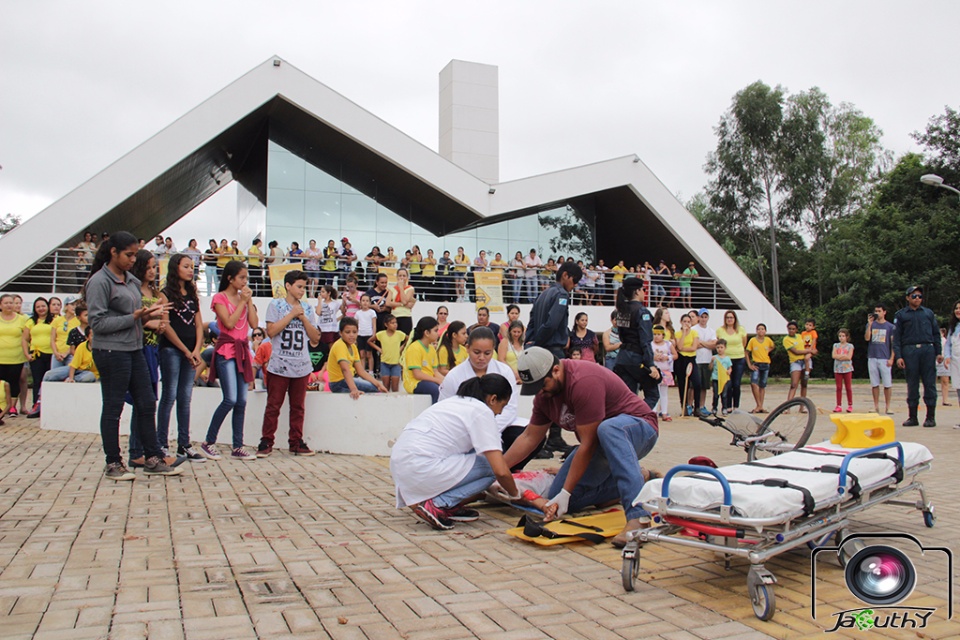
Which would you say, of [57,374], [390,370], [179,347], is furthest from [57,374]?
[179,347]

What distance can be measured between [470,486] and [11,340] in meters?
8.66

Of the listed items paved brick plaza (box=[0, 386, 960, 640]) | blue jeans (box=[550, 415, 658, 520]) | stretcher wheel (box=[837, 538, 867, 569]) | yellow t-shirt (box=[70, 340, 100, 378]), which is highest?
yellow t-shirt (box=[70, 340, 100, 378])

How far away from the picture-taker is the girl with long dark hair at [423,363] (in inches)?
328

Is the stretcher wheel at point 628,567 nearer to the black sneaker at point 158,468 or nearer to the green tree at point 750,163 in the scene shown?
the black sneaker at point 158,468

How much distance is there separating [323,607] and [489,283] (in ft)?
53.1

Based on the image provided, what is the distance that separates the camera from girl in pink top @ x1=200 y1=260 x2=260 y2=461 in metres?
7.12

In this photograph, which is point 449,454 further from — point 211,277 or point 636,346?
point 211,277

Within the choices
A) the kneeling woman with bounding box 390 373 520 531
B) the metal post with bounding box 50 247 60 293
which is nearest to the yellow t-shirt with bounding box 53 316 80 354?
the metal post with bounding box 50 247 60 293

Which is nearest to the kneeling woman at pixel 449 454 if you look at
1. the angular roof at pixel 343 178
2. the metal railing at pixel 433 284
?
the metal railing at pixel 433 284

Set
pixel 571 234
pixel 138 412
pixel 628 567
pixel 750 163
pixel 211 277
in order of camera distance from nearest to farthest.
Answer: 1. pixel 628 567
2. pixel 138 412
3. pixel 211 277
4. pixel 571 234
5. pixel 750 163

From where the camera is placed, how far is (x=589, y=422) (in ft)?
14.3

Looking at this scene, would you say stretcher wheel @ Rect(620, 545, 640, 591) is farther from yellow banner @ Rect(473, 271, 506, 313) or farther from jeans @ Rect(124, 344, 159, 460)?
yellow banner @ Rect(473, 271, 506, 313)

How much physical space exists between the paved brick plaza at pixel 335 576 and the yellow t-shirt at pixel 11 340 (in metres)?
5.57

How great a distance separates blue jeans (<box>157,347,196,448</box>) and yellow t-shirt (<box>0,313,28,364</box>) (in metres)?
5.11
